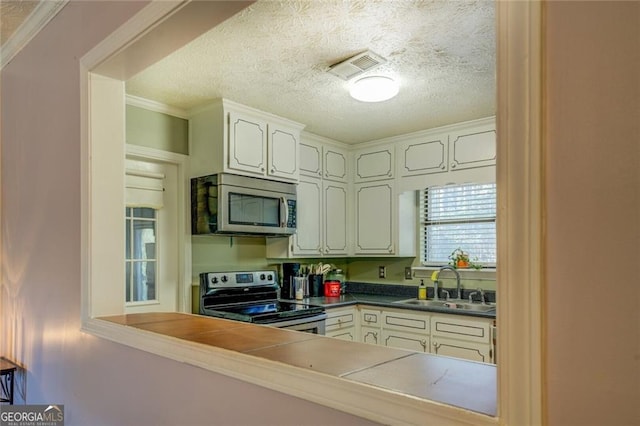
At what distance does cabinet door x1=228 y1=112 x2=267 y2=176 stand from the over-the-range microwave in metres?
0.09

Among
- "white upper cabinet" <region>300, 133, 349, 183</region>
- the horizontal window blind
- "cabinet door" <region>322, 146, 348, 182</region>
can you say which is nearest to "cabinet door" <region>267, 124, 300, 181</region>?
"white upper cabinet" <region>300, 133, 349, 183</region>

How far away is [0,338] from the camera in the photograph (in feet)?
8.79

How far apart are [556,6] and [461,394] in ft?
2.23

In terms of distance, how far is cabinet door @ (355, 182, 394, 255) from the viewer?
399 cm

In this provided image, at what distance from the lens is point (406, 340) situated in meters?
3.40

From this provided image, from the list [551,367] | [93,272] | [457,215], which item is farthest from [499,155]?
[457,215]

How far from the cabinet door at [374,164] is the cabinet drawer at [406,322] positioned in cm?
127

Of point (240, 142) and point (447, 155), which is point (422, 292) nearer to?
point (447, 155)

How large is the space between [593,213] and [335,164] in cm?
362

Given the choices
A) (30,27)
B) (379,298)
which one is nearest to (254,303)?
(379,298)

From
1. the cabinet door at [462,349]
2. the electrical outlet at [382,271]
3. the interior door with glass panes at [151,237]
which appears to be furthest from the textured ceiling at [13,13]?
the electrical outlet at [382,271]

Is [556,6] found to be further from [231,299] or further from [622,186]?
[231,299]

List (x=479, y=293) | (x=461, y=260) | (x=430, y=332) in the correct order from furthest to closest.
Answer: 1. (x=461, y=260)
2. (x=479, y=293)
3. (x=430, y=332)

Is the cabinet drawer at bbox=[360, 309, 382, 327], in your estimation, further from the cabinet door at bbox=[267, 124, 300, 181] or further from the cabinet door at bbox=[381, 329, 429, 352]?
the cabinet door at bbox=[267, 124, 300, 181]
